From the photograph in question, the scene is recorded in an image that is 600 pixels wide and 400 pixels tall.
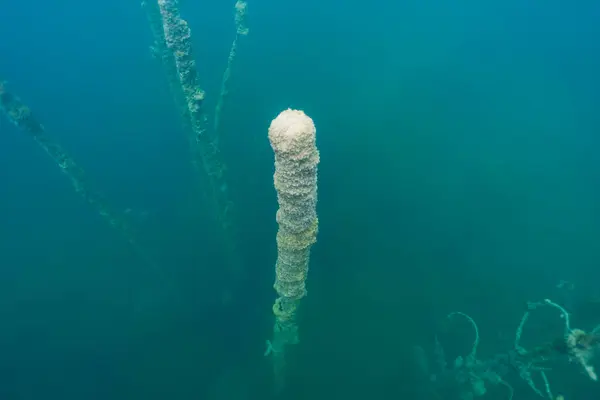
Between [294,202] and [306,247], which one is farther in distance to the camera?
[306,247]

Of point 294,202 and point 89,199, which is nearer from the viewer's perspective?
point 294,202

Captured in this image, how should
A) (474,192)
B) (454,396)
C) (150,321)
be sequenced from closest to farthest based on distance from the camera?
1. (454,396)
2. (150,321)
3. (474,192)

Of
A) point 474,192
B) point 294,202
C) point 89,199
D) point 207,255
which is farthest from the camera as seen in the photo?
→ point 474,192

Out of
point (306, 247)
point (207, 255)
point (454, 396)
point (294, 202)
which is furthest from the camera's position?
point (207, 255)

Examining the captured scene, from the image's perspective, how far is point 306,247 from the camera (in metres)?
4.70

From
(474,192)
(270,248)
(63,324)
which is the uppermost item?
(474,192)

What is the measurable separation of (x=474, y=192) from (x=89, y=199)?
12.2m

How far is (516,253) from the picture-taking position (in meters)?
11.7

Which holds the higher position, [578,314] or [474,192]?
[474,192]

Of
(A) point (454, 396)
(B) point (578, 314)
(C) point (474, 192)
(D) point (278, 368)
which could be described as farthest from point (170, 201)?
(B) point (578, 314)

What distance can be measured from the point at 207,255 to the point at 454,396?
6.73 meters

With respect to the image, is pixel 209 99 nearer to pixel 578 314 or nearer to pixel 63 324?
pixel 63 324

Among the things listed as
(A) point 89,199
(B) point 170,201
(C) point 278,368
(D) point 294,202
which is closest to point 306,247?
(D) point 294,202

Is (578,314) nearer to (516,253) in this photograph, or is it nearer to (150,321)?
(516,253)
